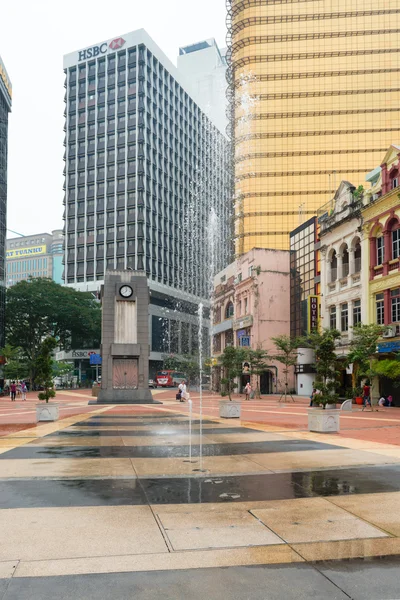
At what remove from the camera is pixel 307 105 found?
264 ft

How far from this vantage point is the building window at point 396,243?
38400 mm

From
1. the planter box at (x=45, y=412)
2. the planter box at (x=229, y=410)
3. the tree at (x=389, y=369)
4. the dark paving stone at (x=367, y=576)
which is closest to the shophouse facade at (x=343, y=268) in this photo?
the tree at (x=389, y=369)

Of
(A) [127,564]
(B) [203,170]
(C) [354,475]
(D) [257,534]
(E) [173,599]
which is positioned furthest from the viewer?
(B) [203,170]

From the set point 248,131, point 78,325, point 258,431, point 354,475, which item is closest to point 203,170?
point 248,131

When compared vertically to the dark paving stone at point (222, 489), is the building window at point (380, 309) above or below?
above

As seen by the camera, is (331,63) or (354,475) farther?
(331,63)

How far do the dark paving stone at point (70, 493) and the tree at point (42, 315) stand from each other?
72229mm

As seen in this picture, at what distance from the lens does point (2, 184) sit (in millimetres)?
89375

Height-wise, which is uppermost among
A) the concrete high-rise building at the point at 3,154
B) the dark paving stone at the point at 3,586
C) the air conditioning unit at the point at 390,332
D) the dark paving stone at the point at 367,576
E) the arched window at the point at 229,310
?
the concrete high-rise building at the point at 3,154

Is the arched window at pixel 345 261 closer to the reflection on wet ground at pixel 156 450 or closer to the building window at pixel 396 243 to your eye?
the building window at pixel 396 243

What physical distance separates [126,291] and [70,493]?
118ft

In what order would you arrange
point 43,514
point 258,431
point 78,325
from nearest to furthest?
1. point 43,514
2. point 258,431
3. point 78,325

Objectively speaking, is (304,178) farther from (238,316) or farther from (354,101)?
(238,316)

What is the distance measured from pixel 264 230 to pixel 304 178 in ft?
30.3
